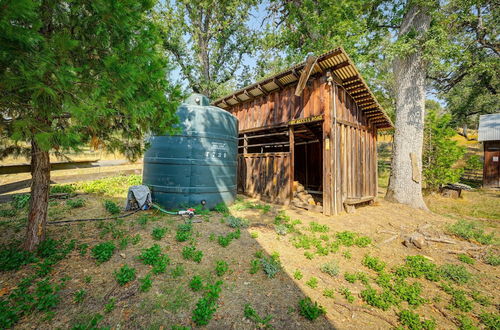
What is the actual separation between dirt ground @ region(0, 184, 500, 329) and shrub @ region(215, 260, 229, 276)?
9 centimetres

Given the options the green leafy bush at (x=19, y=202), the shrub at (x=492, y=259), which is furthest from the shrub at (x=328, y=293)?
the green leafy bush at (x=19, y=202)

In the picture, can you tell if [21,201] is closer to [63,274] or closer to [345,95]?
[63,274]

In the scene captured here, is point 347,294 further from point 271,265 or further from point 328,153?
point 328,153

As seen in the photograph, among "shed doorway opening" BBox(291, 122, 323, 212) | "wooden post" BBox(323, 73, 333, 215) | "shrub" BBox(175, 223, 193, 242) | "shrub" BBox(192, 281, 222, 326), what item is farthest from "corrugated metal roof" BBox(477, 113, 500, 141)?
"shrub" BBox(192, 281, 222, 326)

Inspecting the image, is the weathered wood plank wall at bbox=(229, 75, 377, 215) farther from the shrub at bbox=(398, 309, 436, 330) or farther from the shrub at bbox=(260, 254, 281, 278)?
the shrub at bbox=(398, 309, 436, 330)

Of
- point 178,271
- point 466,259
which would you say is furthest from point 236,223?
point 466,259

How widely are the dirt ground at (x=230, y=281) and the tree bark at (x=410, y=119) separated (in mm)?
3503

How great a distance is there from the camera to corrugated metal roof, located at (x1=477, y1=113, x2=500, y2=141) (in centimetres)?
1612

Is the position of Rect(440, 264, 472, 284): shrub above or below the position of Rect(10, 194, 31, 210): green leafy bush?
below

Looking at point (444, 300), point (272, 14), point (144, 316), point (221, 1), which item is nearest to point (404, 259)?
point (444, 300)

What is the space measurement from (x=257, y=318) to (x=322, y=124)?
6886mm

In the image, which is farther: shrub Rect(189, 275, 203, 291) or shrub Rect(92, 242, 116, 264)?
shrub Rect(92, 242, 116, 264)

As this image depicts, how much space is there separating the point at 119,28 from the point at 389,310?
17.9ft

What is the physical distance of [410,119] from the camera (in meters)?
9.33
